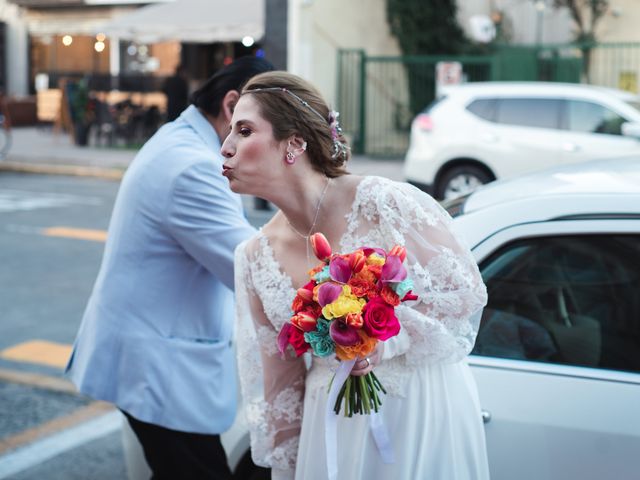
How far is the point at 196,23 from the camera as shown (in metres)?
19.9

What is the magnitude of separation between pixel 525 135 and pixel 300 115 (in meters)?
10.5

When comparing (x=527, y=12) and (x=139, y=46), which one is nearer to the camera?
(x=527, y=12)

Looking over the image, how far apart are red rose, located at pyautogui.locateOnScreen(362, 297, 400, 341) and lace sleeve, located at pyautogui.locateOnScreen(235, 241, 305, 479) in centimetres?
46

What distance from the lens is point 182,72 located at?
18875 mm

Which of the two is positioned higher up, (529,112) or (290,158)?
(290,158)

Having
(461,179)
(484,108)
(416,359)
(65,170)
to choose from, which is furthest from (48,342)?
(65,170)

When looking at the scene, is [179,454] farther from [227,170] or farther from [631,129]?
[631,129]

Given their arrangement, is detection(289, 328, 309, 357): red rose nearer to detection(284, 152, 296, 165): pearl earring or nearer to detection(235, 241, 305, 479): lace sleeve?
detection(235, 241, 305, 479): lace sleeve

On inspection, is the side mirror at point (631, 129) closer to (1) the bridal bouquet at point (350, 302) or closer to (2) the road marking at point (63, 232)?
(2) the road marking at point (63, 232)

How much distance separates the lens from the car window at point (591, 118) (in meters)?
12.0

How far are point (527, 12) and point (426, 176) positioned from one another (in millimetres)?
12087

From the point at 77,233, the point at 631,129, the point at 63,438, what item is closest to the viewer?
the point at 63,438

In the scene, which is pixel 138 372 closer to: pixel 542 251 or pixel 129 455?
pixel 129 455

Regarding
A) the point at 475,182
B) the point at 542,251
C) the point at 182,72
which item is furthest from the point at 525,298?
the point at 182,72
